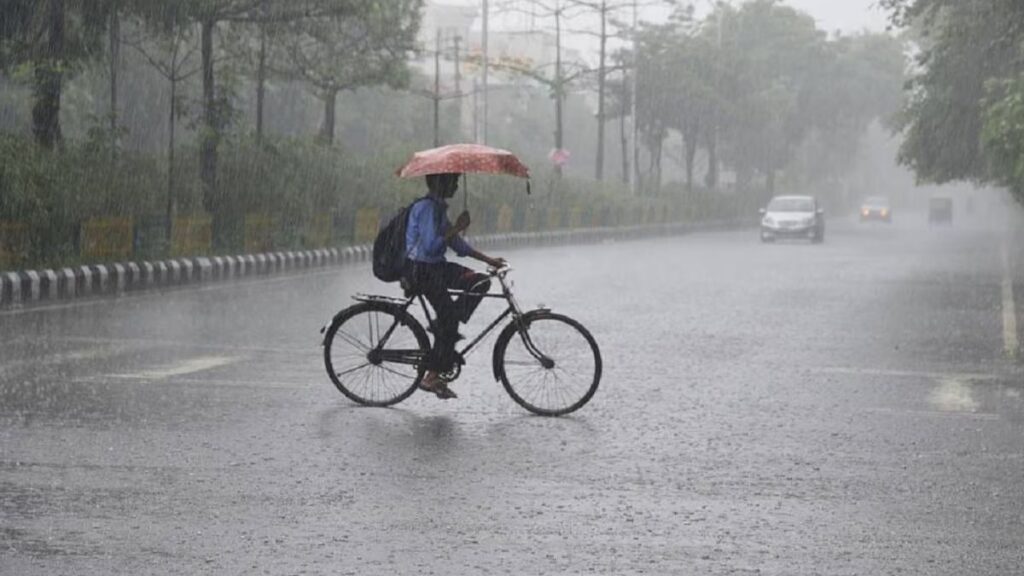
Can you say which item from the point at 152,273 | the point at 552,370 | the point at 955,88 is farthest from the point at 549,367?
the point at 955,88

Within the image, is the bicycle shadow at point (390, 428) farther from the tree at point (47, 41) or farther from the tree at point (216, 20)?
the tree at point (216, 20)

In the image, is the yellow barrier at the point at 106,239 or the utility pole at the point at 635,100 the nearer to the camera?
the yellow barrier at the point at 106,239

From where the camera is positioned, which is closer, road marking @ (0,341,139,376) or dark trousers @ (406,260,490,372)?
dark trousers @ (406,260,490,372)

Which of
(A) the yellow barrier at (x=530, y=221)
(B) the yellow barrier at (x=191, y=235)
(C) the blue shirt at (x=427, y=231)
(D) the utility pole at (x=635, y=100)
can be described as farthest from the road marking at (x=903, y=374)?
(D) the utility pole at (x=635, y=100)

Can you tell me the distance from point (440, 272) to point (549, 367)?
921 millimetres

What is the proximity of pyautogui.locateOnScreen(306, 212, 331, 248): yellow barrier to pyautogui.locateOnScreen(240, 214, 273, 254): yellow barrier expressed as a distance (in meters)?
2.35

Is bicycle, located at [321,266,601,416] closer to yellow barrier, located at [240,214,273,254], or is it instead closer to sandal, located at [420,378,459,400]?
sandal, located at [420,378,459,400]

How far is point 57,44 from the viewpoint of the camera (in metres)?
28.6

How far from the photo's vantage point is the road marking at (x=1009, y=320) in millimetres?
17148

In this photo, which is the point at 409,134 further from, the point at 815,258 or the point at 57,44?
the point at 57,44

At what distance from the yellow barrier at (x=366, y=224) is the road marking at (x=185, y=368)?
79.6ft

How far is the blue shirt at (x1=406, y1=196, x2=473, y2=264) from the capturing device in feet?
37.2

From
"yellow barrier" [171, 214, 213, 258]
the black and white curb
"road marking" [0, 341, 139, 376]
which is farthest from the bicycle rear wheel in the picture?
"yellow barrier" [171, 214, 213, 258]

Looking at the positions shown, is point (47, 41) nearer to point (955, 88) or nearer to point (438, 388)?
point (438, 388)
